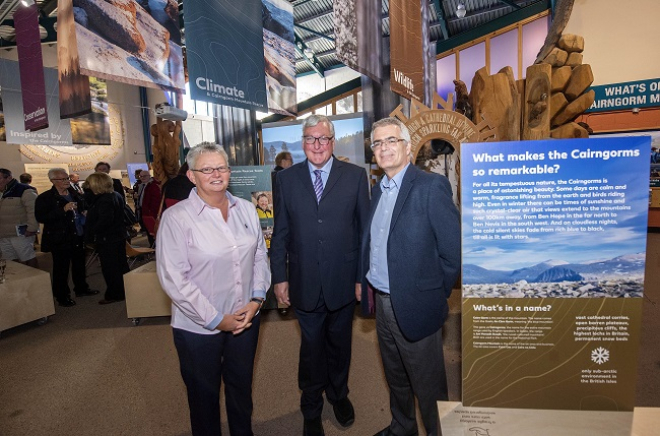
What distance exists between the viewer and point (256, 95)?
3.65 metres

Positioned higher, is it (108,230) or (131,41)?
(131,41)

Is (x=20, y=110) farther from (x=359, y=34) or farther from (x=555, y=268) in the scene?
(x=555, y=268)

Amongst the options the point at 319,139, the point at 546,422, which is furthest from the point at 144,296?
the point at 546,422

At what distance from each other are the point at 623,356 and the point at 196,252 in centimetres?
166

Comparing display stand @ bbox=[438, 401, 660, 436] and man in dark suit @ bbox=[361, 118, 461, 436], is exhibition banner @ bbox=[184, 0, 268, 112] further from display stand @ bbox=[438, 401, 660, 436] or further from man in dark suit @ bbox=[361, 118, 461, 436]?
display stand @ bbox=[438, 401, 660, 436]

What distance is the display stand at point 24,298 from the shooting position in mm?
4016

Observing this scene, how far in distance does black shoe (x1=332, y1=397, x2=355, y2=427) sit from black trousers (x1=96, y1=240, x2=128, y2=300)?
3.90m

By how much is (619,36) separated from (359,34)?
28.2 feet

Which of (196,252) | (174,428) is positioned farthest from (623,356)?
(174,428)

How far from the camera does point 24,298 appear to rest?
417 centimetres

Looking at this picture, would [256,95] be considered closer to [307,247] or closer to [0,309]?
[307,247]

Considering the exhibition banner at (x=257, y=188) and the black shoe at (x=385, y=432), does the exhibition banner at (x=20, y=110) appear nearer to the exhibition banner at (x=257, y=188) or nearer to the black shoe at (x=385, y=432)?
the exhibition banner at (x=257, y=188)

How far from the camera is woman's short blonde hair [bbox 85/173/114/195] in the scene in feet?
15.3

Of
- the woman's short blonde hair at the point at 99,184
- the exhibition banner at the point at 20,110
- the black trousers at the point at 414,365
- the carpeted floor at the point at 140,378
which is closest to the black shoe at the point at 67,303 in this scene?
the carpeted floor at the point at 140,378
